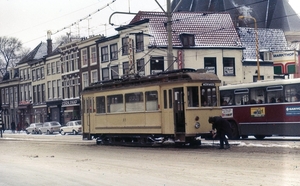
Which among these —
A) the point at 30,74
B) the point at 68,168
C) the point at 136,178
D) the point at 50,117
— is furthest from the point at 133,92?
the point at 30,74

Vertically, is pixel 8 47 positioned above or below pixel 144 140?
above

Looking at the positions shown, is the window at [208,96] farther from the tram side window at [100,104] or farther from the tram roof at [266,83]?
the tram side window at [100,104]

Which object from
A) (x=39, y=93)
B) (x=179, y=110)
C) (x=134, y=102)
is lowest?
(x=179, y=110)

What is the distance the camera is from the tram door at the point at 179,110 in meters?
22.7

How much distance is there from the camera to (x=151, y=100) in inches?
952

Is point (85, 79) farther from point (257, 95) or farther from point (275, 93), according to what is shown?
point (275, 93)

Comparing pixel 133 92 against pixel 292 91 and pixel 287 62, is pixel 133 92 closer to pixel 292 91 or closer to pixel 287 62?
pixel 292 91

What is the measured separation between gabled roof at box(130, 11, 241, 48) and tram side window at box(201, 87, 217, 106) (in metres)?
24.5

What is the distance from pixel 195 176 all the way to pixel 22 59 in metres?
70.1

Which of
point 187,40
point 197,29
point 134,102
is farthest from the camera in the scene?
point 197,29

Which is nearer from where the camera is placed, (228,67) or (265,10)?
(228,67)

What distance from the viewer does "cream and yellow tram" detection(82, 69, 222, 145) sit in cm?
2247

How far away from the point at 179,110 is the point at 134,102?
10.4 ft

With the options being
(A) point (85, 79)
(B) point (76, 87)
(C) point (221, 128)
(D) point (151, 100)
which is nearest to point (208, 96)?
(C) point (221, 128)
